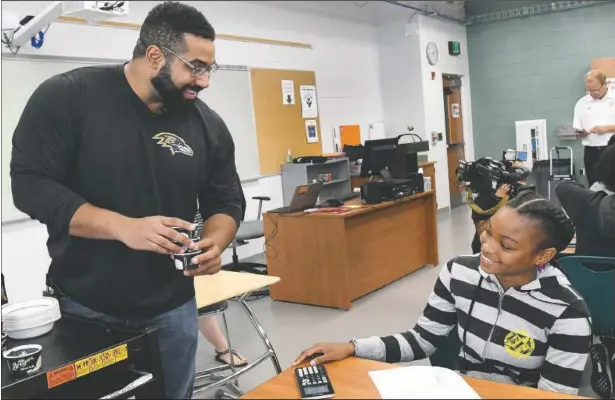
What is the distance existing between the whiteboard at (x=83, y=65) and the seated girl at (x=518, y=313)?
325cm

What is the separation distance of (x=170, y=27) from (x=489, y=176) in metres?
2.18

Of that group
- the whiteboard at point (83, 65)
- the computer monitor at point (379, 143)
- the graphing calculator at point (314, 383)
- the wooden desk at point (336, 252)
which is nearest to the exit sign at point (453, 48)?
the whiteboard at point (83, 65)

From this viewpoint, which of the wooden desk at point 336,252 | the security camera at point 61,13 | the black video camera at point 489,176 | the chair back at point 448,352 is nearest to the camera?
the chair back at point 448,352

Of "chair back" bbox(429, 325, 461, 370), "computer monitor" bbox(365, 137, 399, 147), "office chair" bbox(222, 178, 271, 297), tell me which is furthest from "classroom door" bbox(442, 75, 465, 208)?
"chair back" bbox(429, 325, 461, 370)

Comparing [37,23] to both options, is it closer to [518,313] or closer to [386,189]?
[386,189]

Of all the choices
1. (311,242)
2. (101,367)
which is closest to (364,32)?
(311,242)

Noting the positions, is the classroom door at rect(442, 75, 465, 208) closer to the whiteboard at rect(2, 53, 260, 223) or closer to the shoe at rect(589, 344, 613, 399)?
the whiteboard at rect(2, 53, 260, 223)

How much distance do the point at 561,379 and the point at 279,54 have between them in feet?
17.5

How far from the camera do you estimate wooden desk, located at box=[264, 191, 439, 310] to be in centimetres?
405

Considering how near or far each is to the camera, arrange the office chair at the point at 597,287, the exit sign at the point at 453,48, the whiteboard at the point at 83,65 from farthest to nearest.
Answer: the exit sign at the point at 453,48
the whiteboard at the point at 83,65
the office chair at the point at 597,287

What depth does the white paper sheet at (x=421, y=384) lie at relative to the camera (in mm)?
1104

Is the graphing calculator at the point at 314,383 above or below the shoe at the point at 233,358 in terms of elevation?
above

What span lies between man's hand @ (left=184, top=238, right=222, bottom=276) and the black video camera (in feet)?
6.76

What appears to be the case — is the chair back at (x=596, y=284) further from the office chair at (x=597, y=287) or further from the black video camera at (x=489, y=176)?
the black video camera at (x=489, y=176)
